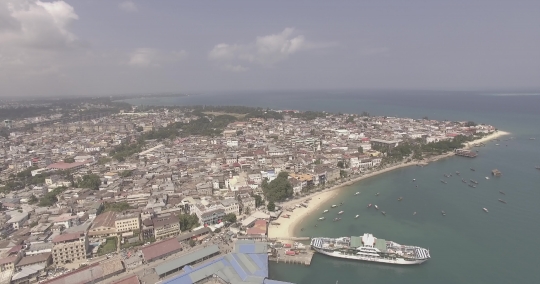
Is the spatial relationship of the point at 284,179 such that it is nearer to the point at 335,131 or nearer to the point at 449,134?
the point at 335,131

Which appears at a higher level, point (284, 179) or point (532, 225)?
point (284, 179)

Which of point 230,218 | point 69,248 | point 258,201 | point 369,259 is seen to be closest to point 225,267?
point 230,218

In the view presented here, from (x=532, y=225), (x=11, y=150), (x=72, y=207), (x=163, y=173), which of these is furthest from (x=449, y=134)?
(x=11, y=150)

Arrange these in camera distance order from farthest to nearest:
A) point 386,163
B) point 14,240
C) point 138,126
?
point 138,126 → point 386,163 → point 14,240

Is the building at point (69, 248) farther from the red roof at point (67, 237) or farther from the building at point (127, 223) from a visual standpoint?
the building at point (127, 223)

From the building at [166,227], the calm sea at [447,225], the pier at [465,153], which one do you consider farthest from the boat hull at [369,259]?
the pier at [465,153]

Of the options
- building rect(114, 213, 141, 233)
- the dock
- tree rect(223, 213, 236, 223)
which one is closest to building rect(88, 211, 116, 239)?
building rect(114, 213, 141, 233)

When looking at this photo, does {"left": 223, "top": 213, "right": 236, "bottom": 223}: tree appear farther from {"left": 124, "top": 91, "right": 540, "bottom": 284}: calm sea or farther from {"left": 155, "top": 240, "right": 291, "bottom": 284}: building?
{"left": 124, "top": 91, "right": 540, "bottom": 284}: calm sea

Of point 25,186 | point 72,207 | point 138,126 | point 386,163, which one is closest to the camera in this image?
point 72,207
